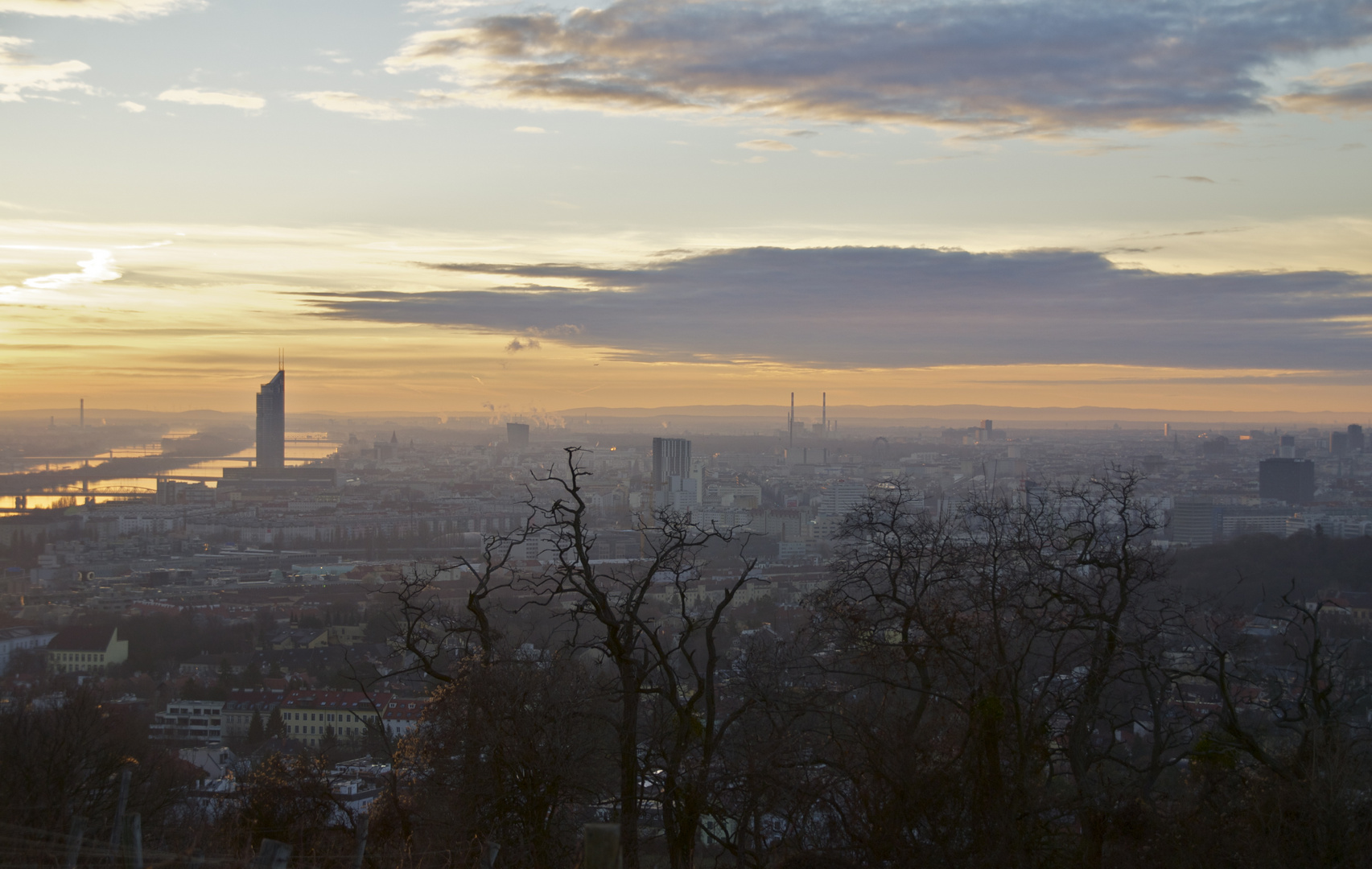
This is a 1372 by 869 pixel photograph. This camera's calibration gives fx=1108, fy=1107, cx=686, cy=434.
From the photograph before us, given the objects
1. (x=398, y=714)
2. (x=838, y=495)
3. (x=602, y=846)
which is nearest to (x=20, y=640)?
(x=398, y=714)

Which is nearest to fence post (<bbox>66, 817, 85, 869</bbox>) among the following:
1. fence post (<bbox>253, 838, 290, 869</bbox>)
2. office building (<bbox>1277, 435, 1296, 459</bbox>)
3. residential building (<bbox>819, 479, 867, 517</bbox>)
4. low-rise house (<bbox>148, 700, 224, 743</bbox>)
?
fence post (<bbox>253, 838, 290, 869</bbox>)

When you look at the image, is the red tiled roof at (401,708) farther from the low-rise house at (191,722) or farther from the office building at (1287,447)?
the office building at (1287,447)

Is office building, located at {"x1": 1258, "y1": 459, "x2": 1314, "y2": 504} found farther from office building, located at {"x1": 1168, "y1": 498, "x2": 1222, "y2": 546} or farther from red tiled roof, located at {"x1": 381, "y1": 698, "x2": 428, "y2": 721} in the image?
red tiled roof, located at {"x1": 381, "y1": 698, "x2": 428, "y2": 721}

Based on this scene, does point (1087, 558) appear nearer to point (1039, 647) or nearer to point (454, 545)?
point (1039, 647)

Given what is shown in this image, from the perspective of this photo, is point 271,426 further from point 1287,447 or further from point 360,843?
point 360,843

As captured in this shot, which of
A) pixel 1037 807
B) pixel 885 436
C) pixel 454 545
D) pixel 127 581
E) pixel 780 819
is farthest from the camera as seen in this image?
pixel 885 436

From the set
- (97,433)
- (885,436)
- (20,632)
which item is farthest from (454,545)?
(97,433)
